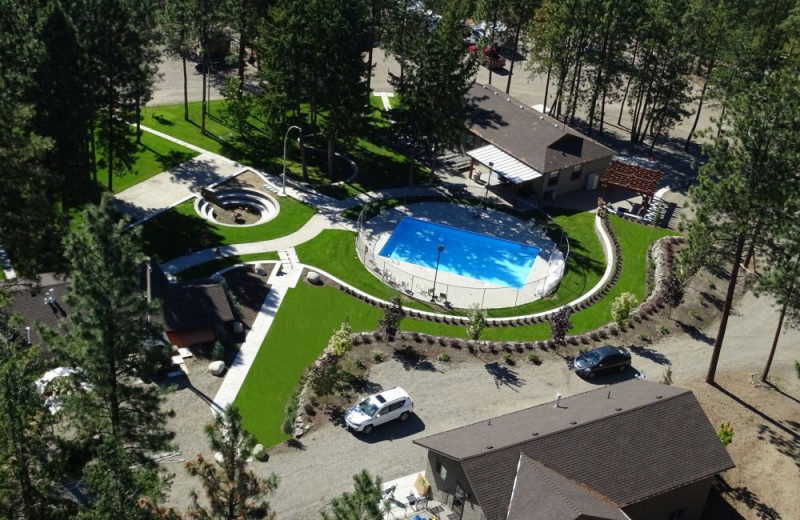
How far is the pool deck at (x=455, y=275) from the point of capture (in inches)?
2074

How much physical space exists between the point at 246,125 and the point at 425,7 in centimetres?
2115

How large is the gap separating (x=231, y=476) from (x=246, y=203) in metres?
41.4

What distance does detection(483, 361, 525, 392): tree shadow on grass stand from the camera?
4266 cm

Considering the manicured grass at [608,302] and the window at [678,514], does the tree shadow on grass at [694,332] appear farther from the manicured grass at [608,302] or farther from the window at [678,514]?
the window at [678,514]

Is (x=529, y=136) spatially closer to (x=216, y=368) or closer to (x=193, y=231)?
(x=193, y=231)

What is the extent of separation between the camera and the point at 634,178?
213ft

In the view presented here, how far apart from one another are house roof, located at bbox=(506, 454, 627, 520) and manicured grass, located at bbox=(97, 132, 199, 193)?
133ft

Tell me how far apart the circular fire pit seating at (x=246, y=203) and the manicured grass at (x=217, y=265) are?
5.45m

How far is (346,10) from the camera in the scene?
60250 millimetres

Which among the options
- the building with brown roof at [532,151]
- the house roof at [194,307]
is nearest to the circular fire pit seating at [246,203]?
the house roof at [194,307]

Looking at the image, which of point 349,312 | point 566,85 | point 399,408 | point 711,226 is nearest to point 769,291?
point 711,226

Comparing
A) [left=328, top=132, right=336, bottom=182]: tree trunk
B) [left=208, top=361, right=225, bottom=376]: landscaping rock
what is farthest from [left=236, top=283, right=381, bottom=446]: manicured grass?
[left=328, top=132, right=336, bottom=182]: tree trunk

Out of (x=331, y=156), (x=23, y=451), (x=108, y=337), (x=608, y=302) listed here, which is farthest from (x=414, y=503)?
(x=331, y=156)

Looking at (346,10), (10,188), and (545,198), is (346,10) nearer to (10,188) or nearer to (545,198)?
(545,198)
